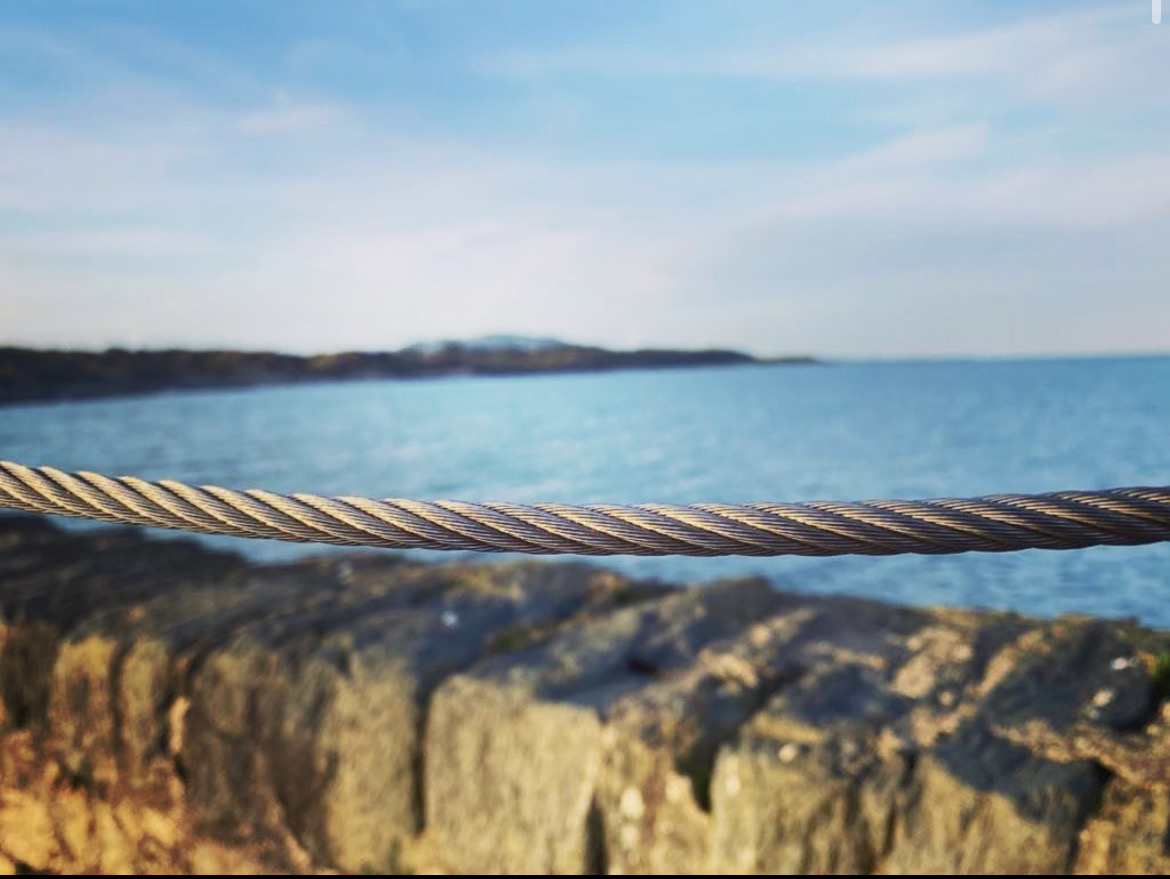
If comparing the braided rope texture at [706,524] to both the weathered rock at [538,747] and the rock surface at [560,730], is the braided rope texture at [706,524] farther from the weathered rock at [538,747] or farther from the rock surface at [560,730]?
the weathered rock at [538,747]

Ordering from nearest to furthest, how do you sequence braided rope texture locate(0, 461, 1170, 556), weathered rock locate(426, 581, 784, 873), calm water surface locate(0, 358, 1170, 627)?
braided rope texture locate(0, 461, 1170, 556) < weathered rock locate(426, 581, 784, 873) < calm water surface locate(0, 358, 1170, 627)

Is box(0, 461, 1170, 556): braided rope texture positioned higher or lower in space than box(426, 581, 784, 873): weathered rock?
higher

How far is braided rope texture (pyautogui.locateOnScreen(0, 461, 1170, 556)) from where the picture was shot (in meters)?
1.04

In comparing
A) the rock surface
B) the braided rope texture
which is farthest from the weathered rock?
the braided rope texture

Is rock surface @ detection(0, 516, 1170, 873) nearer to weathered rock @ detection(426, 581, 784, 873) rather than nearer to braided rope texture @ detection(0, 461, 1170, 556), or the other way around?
weathered rock @ detection(426, 581, 784, 873)

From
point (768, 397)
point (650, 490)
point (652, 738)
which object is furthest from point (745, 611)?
point (768, 397)

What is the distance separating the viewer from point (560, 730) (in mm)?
3596

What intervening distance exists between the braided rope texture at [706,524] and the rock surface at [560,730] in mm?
2323

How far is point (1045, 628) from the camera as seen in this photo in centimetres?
394

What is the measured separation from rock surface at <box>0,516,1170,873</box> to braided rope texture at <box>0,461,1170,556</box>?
7.62ft

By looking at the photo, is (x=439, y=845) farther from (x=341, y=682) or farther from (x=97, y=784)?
(x=97, y=784)

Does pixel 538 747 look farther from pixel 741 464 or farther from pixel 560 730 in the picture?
pixel 741 464

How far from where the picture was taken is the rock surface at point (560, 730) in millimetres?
3100

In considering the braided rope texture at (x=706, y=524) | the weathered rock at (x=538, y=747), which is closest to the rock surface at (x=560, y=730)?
the weathered rock at (x=538, y=747)
